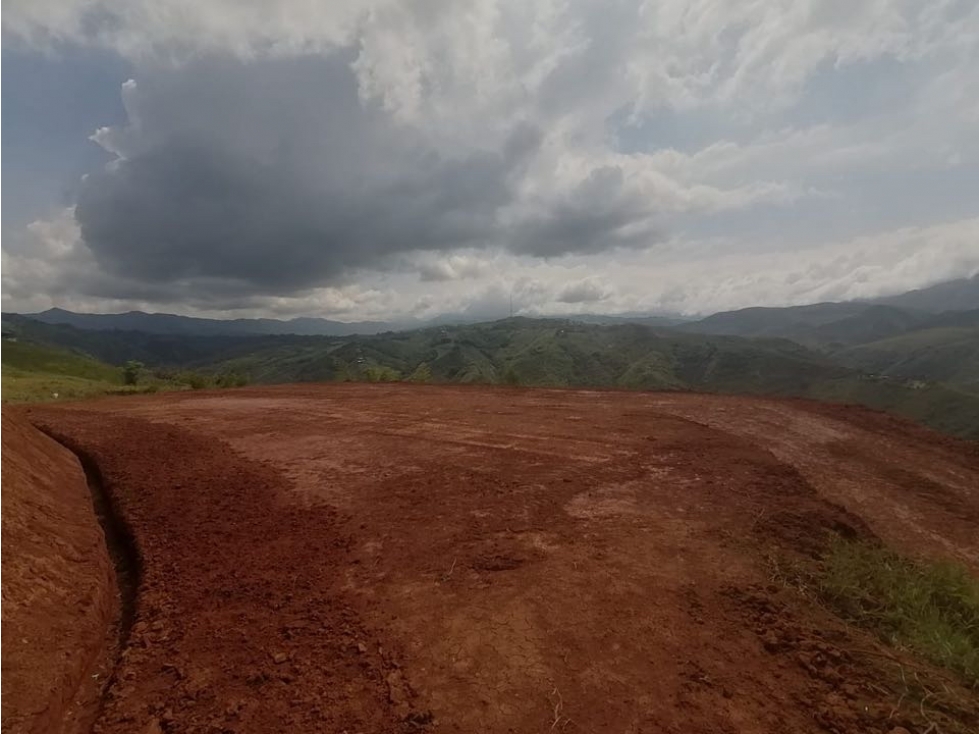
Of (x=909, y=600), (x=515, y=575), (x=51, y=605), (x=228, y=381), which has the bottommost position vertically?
(x=909, y=600)

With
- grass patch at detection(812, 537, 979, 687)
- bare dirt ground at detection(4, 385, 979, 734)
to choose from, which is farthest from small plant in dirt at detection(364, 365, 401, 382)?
grass patch at detection(812, 537, 979, 687)

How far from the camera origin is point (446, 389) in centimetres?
2295

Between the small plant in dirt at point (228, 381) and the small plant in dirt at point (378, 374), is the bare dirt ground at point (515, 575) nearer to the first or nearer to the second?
the small plant in dirt at point (378, 374)

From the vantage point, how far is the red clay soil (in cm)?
448

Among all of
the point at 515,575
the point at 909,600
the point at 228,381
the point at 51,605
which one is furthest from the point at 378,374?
the point at 909,600

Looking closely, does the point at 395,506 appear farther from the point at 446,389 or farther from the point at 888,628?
the point at 446,389

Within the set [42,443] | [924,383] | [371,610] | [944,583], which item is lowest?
[924,383]

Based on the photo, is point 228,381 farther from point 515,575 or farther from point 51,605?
point 515,575

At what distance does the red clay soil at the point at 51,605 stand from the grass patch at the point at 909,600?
7807mm

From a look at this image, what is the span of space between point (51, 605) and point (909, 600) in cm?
982

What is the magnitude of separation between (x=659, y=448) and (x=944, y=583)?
5.88 meters

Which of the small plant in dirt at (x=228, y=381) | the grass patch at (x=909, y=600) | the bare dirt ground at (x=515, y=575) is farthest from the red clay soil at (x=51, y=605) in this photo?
the small plant in dirt at (x=228, y=381)

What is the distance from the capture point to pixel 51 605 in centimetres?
566

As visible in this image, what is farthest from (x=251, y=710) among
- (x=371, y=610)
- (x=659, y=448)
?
(x=659, y=448)
